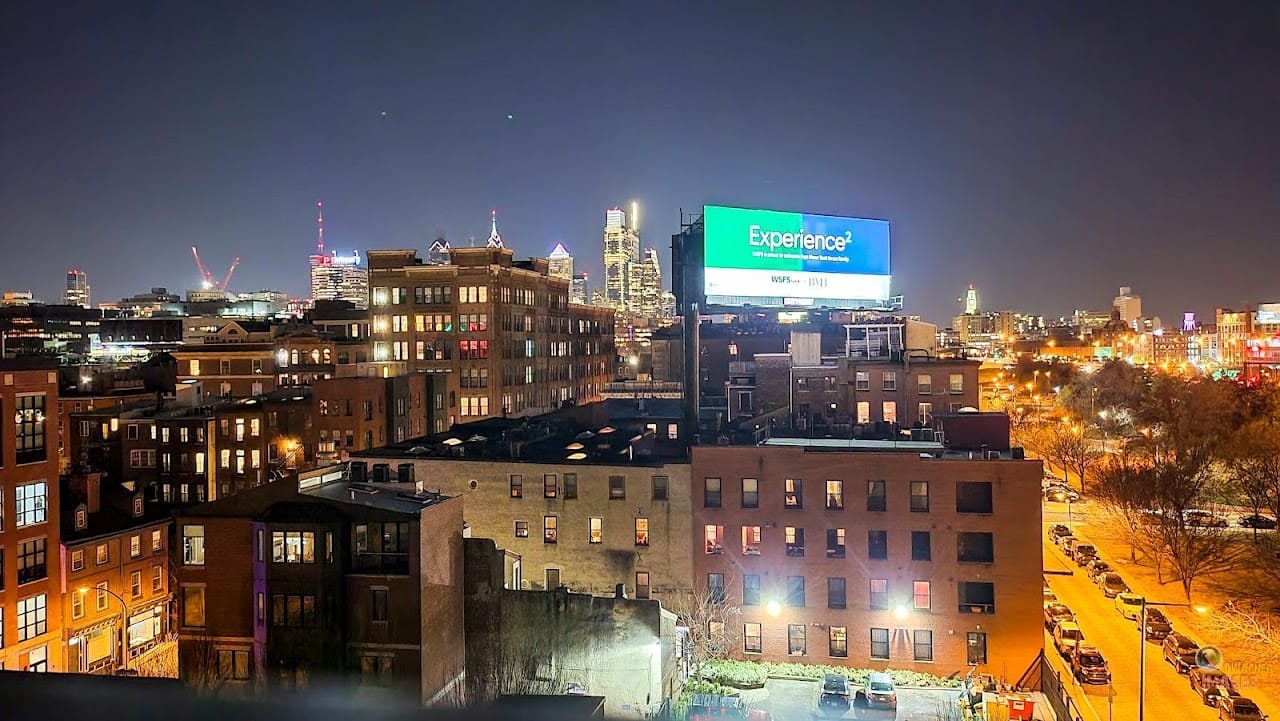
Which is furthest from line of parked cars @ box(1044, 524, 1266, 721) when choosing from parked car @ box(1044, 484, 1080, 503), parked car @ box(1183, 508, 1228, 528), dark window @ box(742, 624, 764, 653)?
parked car @ box(1044, 484, 1080, 503)

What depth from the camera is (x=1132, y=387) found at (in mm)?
107562

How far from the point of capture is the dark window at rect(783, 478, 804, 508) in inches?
1240

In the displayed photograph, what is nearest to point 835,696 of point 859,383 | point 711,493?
point 711,493

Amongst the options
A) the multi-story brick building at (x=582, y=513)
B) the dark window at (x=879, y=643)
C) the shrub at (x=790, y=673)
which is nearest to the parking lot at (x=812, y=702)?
the shrub at (x=790, y=673)

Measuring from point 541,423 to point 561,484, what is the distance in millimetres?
10907

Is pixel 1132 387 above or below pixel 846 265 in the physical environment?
below

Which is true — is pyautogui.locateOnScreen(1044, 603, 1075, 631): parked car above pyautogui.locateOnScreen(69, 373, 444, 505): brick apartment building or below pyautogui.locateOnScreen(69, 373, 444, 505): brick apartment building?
below

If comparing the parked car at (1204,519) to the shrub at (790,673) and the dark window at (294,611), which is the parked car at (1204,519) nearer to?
the shrub at (790,673)

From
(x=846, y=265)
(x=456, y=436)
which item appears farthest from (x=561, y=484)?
(x=846, y=265)

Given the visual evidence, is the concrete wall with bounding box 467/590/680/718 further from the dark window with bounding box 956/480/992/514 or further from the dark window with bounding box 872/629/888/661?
the dark window with bounding box 956/480/992/514

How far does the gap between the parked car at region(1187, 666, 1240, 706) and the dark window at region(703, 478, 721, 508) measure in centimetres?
1672

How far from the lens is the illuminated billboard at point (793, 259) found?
124 feet

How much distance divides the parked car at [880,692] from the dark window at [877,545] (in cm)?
452

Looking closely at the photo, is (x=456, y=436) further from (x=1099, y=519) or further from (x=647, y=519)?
(x=1099, y=519)
